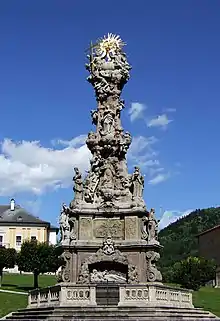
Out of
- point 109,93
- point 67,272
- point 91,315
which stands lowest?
point 91,315

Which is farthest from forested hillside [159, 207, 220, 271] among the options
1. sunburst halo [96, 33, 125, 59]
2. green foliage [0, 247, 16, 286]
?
sunburst halo [96, 33, 125, 59]

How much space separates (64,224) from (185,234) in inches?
4897

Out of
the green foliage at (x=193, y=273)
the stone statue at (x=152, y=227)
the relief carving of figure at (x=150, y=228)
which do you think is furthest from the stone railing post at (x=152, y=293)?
the green foliage at (x=193, y=273)

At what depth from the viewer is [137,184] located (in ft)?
112

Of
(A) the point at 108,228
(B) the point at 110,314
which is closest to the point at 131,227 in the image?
(A) the point at 108,228

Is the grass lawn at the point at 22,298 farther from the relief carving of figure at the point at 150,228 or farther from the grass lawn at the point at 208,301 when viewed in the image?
the relief carving of figure at the point at 150,228

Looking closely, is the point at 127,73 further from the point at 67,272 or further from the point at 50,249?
the point at 50,249

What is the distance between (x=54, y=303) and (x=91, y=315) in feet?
9.60

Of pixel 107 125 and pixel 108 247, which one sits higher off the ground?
pixel 107 125

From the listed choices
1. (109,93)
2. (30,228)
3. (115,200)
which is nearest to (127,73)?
(109,93)

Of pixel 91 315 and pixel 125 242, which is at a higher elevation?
pixel 125 242

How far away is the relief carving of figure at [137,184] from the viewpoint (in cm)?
3400

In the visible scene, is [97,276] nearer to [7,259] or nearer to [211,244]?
[7,259]

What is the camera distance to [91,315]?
25.4 meters
